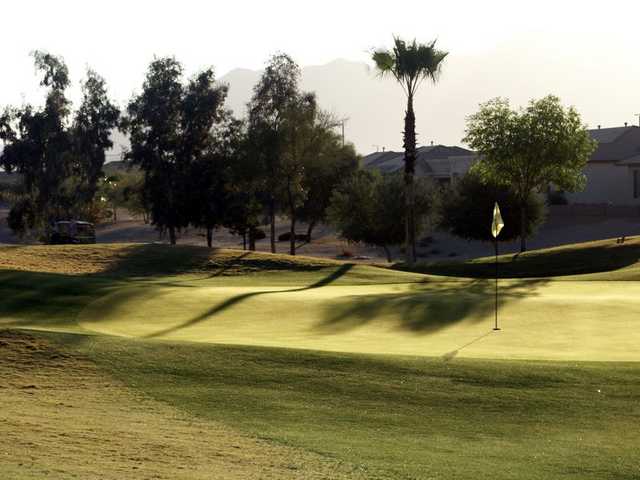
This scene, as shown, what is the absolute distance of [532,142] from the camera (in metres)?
61.6

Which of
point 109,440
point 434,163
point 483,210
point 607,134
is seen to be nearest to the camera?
point 109,440

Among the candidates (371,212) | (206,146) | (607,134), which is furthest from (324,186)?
(607,134)

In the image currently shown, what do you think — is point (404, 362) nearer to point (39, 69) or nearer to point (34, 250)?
point (34, 250)

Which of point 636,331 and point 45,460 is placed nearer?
point 45,460

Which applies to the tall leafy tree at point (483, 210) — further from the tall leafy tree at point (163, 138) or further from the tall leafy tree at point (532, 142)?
the tall leafy tree at point (163, 138)

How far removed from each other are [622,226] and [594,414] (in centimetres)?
7553

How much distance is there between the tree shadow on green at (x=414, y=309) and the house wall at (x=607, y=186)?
67.0m

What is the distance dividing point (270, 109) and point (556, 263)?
2365 cm

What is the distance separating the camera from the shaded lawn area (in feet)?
44.4

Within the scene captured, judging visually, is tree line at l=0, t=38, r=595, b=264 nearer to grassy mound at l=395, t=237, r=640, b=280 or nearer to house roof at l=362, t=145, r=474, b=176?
grassy mound at l=395, t=237, r=640, b=280

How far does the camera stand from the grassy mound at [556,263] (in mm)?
50906

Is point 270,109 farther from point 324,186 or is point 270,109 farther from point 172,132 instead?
point 324,186

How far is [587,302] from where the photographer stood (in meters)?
28.9

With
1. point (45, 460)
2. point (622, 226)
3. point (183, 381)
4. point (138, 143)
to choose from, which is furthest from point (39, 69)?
point (45, 460)
